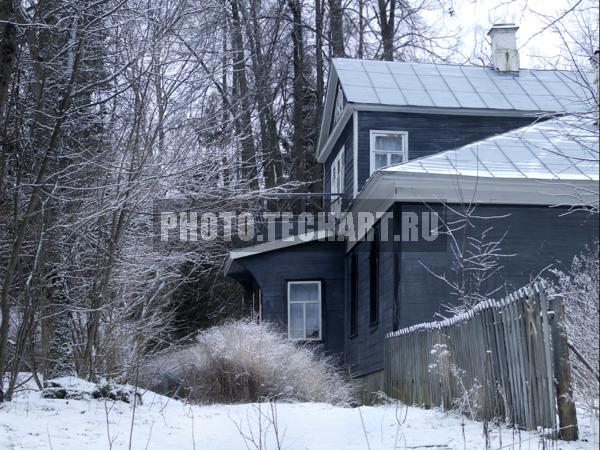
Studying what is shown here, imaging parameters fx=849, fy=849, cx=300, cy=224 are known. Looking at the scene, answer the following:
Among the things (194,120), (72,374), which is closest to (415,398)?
(72,374)

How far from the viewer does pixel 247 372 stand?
13055mm

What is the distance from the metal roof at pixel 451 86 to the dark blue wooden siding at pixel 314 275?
3.91 m

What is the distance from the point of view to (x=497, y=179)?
14.5 m

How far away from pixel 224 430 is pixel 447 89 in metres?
13.2

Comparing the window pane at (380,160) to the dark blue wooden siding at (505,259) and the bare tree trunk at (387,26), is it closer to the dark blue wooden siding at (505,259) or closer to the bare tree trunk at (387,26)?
the dark blue wooden siding at (505,259)

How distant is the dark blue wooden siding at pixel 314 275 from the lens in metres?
20.8

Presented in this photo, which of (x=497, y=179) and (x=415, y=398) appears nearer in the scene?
(x=415, y=398)

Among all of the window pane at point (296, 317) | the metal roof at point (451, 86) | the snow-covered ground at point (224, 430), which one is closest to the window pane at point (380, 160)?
the metal roof at point (451, 86)

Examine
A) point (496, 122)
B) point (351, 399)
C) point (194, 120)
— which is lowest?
point (351, 399)

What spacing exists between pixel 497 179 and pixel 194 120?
525 centimetres

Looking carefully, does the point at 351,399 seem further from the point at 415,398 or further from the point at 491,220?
the point at 491,220

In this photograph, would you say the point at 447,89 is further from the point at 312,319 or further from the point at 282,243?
the point at 312,319

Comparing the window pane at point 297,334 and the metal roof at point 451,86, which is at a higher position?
the metal roof at point 451,86

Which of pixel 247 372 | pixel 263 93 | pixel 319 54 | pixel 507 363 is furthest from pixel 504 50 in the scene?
pixel 507 363
